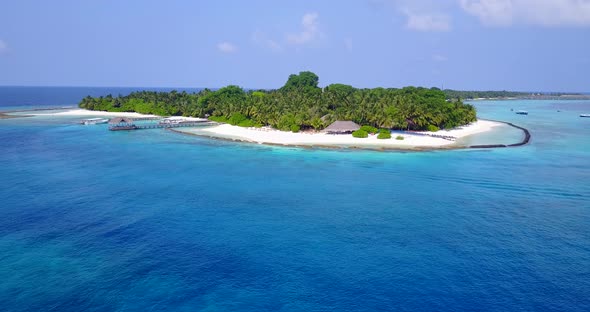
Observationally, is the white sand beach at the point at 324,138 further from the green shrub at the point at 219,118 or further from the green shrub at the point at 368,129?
the green shrub at the point at 219,118

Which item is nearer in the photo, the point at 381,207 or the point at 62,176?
the point at 381,207

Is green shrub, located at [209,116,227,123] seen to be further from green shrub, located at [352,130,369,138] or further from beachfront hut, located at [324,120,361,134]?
green shrub, located at [352,130,369,138]

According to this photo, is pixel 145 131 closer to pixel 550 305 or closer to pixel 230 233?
pixel 230 233

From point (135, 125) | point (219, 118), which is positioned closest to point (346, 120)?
point (219, 118)

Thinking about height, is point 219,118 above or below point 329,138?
above

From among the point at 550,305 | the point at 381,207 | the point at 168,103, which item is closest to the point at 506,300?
the point at 550,305

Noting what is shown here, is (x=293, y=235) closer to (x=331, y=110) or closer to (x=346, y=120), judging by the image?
(x=346, y=120)

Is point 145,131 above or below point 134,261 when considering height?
above
